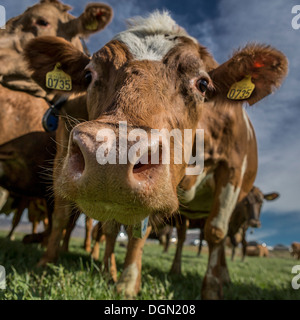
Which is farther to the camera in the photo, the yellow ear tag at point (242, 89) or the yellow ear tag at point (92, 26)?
the yellow ear tag at point (92, 26)

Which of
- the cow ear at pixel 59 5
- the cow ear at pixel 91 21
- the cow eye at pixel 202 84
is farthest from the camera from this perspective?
the cow ear at pixel 59 5

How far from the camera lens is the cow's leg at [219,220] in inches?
124

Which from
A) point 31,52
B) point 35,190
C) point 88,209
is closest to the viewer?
point 88,209

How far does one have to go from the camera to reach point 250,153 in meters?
4.37

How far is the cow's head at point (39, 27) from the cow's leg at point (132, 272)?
2957 millimetres

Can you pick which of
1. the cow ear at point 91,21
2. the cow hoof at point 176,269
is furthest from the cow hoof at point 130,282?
the cow ear at point 91,21

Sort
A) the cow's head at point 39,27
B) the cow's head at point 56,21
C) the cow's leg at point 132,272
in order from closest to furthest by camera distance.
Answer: the cow's leg at point 132,272 < the cow's head at point 39,27 < the cow's head at point 56,21

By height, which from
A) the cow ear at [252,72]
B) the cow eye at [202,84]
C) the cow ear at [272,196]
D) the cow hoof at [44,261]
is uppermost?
the cow ear at [272,196]

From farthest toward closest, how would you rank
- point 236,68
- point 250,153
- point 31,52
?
point 250,153, point 31,52, point 236,68

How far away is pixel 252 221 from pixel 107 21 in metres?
12.1

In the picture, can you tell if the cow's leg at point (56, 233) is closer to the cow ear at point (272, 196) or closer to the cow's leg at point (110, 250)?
the cow's leg at point (110, 250)

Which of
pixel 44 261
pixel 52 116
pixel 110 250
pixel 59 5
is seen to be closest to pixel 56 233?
pixel 44 261

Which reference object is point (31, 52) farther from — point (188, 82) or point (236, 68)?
point (236, 68)

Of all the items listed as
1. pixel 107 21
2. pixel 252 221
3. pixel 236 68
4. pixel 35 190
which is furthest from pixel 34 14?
pixel 252 221
